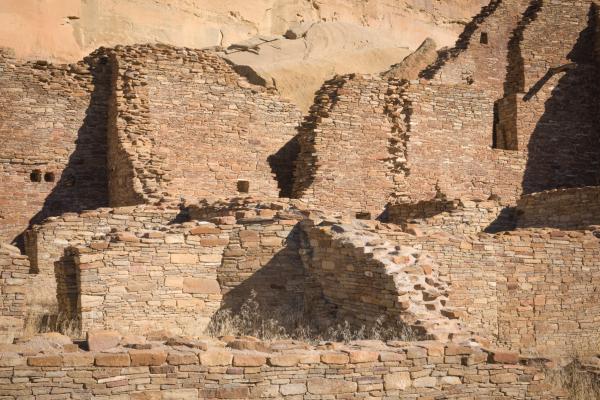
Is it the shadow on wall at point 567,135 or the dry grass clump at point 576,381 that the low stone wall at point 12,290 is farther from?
the shadow on wall at point 567,135

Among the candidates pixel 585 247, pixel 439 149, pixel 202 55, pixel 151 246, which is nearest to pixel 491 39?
pixel 439 149

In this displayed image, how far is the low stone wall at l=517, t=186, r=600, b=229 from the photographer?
13398 millimetres

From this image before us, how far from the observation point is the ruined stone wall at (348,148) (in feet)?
49.7

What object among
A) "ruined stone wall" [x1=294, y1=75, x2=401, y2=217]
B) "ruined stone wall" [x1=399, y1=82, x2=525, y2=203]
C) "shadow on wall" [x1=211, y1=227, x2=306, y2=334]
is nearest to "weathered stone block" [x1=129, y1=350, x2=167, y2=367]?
"shadow on wall" [x1=211, y1=227, x2=306, y2=334]

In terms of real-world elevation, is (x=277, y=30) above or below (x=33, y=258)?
above

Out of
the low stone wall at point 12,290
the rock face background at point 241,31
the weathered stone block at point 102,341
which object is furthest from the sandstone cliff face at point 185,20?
the weathered stone block at point 102,341

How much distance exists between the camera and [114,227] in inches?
454

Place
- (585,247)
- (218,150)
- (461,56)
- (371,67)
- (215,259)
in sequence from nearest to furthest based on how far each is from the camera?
(215,259)
(585,247)
(218,150)
(461,56)
(371,67)

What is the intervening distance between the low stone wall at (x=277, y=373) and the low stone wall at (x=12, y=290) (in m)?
3.70

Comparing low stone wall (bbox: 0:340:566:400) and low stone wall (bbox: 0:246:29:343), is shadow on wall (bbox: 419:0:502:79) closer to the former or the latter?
low stone wall (bbox: 0:246:29:343)

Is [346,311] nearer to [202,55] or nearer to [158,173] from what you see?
[158,173]

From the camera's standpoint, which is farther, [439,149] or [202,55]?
[439,149]

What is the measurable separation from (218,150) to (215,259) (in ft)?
19.3

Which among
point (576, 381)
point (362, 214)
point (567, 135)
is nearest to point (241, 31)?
point (567, 135)
